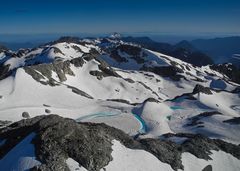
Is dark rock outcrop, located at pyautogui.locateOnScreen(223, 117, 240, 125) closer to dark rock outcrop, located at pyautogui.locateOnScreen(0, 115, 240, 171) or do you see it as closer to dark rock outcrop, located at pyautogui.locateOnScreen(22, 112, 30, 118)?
dark rock outcrop, located at pyautogui.locateOnScreen(0, 115, 240, 171)

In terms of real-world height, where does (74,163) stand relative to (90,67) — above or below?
above

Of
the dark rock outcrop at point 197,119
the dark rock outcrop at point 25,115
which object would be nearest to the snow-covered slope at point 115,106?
the dark rock outcrop at point 197,119

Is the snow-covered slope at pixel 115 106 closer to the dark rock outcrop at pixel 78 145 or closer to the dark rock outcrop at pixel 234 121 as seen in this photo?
the dark rock outcrop at pixel 234 121

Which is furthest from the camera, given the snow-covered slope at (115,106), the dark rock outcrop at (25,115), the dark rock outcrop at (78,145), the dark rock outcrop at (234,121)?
the dark rock outcrop at (234,121)

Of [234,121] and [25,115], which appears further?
[234,121]

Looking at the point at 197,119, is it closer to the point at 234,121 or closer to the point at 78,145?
the point at 234,121

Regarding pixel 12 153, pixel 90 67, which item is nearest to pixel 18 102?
pixel 12 153

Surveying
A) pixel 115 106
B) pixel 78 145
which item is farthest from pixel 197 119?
pixel 78 145

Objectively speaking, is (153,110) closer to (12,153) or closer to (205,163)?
(205,163)

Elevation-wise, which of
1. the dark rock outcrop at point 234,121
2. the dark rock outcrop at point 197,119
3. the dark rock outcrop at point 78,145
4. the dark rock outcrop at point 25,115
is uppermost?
the dark rock outcrop at point 78,145

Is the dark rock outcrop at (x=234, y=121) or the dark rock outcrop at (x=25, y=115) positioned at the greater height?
the dark rock outcrop at (x=25, y=115)

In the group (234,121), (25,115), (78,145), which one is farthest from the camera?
(234,121)
